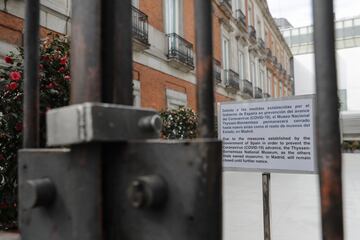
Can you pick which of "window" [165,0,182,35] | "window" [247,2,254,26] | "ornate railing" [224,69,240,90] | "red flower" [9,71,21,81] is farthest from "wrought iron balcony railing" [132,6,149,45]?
"window" [247,2,254,26]

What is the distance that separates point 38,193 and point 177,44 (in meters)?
12.0

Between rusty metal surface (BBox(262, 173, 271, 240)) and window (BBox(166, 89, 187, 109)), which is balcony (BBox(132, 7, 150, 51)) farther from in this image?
rusty metal surface (BBox(262, 173, 271, 240))

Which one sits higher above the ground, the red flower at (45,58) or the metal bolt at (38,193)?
the red flower at (45,58)

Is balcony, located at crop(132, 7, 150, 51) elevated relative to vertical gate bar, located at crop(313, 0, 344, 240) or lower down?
elevated

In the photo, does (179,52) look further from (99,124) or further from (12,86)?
(99,124)

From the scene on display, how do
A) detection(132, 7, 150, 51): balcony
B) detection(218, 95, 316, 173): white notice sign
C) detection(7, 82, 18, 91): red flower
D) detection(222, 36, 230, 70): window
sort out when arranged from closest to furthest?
detection(218, 95, 316, 173): white notice sign < detection(7, 82, 18, 91): red flower < detection(132, 7, 150, 51): balcony < detection(222, 36, 230, 70): window

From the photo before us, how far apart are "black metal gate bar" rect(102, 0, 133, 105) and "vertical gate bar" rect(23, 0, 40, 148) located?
13.0 inches

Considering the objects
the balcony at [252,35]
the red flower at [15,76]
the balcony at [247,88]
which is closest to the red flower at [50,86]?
the red flower at [15,76]

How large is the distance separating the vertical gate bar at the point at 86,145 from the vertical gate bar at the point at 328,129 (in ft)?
1.82

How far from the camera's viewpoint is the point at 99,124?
37.6 inches

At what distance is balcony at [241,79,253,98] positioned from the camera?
20.9 metres

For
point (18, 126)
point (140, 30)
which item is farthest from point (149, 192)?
point (140, 30)

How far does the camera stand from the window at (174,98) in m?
12.6

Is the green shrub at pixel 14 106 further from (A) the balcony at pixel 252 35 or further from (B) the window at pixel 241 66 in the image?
(A) the balcony at pixel 252 35
